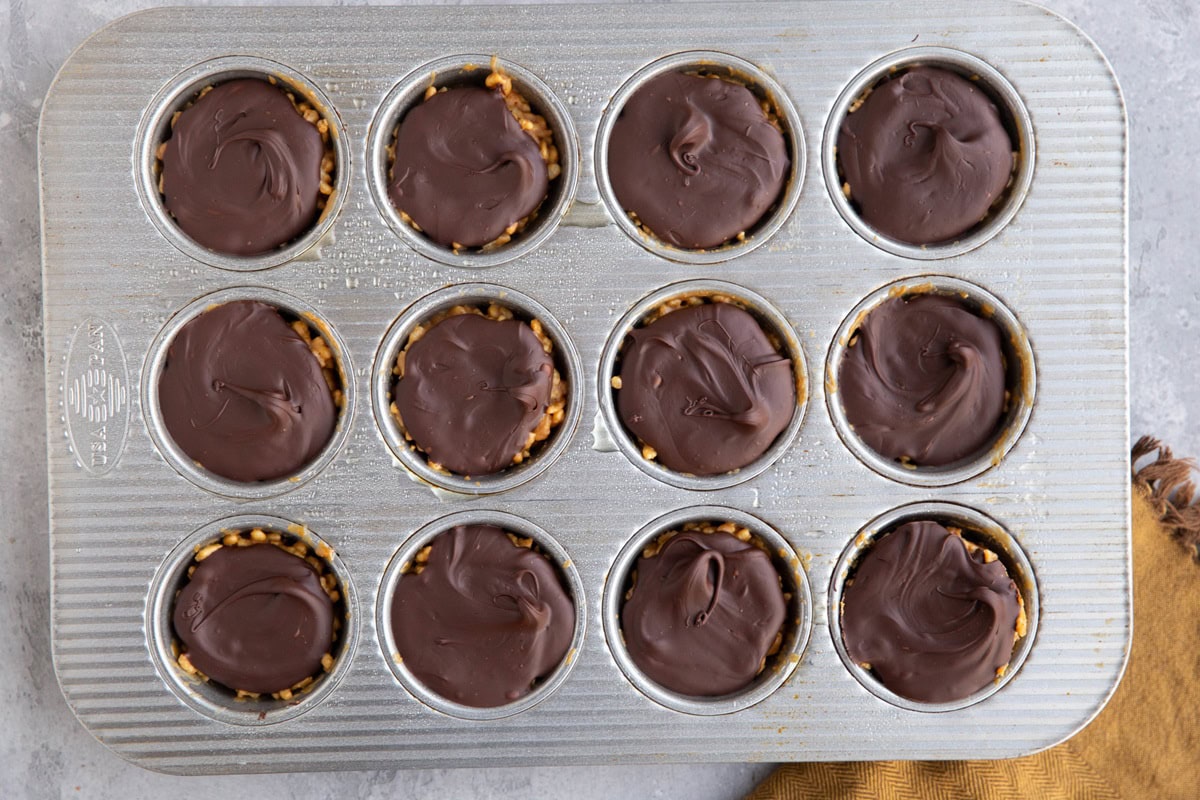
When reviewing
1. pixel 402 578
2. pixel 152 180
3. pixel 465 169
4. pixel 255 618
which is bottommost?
pixel 255 618

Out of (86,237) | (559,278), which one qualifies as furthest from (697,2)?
(86,237)

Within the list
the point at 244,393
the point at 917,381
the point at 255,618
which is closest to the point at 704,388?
the point at 917,381

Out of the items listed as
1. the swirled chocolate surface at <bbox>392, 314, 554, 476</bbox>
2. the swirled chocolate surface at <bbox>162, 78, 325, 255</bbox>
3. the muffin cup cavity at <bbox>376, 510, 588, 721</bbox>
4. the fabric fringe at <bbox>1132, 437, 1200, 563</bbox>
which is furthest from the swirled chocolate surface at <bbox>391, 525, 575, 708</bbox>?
the fabric fringe at <bbox>1132, 437, 1200, 563</bbox>

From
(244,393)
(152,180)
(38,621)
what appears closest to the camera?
(244,393)

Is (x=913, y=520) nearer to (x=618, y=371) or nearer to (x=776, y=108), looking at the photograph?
(x=618, y=371)

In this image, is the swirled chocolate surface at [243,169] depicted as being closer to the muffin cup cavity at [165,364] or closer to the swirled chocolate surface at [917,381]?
the muffin cup cavity at [165,364]

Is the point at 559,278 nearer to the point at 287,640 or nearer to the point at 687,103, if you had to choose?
the point at 687,103

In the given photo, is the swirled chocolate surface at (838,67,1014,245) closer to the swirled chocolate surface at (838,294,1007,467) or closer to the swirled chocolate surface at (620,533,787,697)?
the swirled chocolate surface at (838,294,1007,467)

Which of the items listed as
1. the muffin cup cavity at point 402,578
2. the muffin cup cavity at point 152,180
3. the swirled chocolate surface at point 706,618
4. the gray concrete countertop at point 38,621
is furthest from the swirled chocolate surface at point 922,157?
the gray concrete countertop at point 38,621
